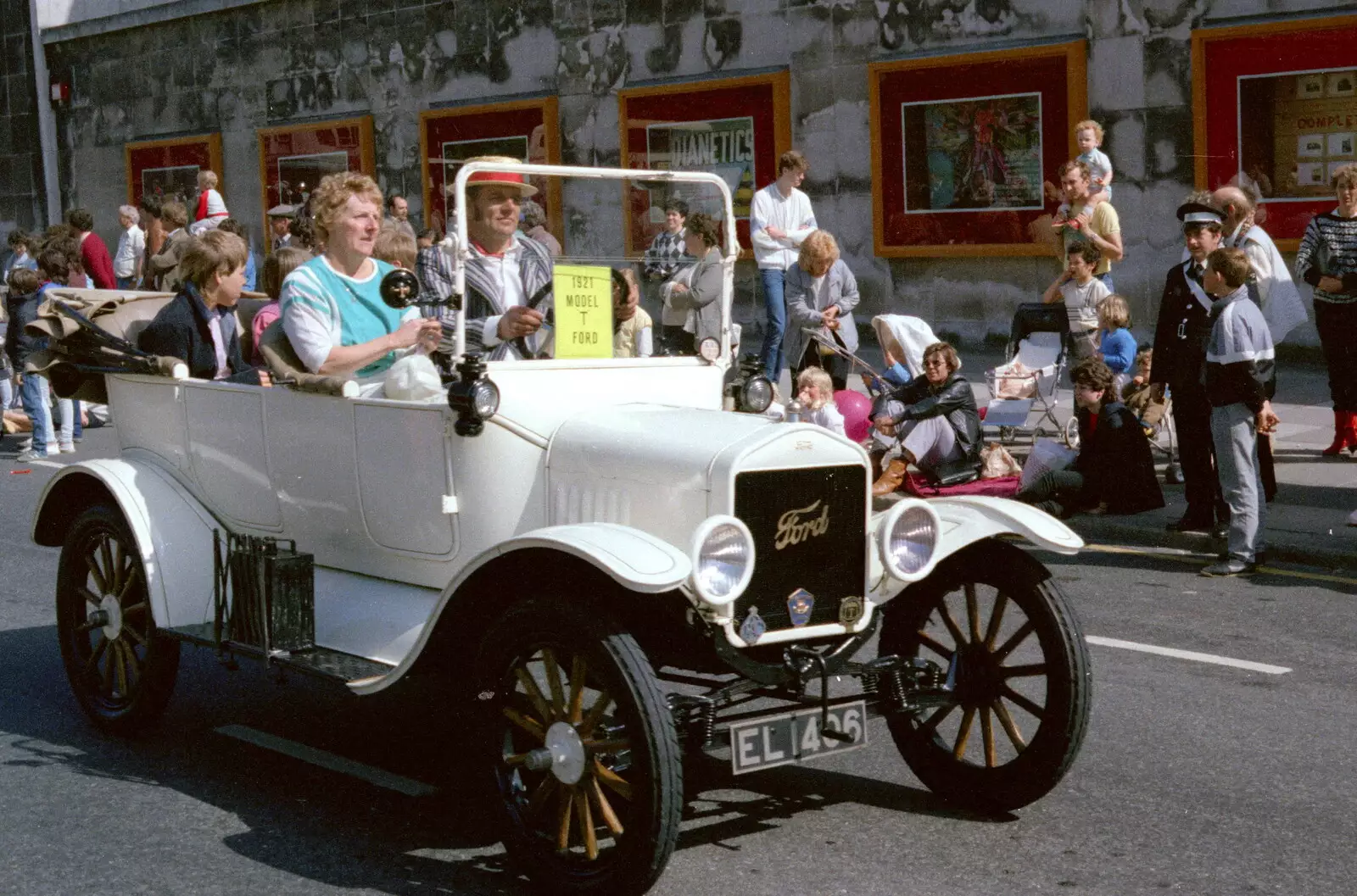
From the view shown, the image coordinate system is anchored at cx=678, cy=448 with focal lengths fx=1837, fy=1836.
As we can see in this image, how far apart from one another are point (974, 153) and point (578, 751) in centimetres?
1358

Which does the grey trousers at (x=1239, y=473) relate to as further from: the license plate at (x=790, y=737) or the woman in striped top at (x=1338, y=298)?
the license plate at (x=790, y=737)

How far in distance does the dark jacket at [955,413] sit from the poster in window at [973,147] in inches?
216

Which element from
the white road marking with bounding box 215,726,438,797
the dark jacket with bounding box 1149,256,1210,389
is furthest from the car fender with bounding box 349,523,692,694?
the dark jacket with bounding box 1149,256,1210,389

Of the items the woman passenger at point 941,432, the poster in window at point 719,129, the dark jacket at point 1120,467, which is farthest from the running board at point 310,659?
the poster in window at point 719,129

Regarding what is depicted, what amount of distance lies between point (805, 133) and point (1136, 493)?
30.0ft

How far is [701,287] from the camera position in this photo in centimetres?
589

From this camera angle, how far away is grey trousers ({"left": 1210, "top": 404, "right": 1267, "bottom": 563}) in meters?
8.72

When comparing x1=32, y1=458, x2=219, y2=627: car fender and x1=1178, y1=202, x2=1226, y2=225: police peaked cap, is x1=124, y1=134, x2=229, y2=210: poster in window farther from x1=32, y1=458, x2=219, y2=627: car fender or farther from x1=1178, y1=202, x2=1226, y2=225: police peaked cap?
x1=32, y1=458, x2=219, y2=627: car fender

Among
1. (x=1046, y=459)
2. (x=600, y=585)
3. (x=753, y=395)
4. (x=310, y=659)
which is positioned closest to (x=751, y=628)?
(x=600, y=585)

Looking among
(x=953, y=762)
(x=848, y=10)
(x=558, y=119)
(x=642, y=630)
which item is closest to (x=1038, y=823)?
(x=953, y=762)

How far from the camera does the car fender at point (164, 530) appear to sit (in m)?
6.18

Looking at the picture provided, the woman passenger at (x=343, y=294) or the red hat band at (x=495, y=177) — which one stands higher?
the red hat band at (x=495, y=177)

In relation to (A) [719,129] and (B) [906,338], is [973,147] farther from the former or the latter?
(B) [906,338]

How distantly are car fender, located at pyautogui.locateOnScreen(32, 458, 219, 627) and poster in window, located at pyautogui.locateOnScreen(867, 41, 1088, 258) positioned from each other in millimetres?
11537
